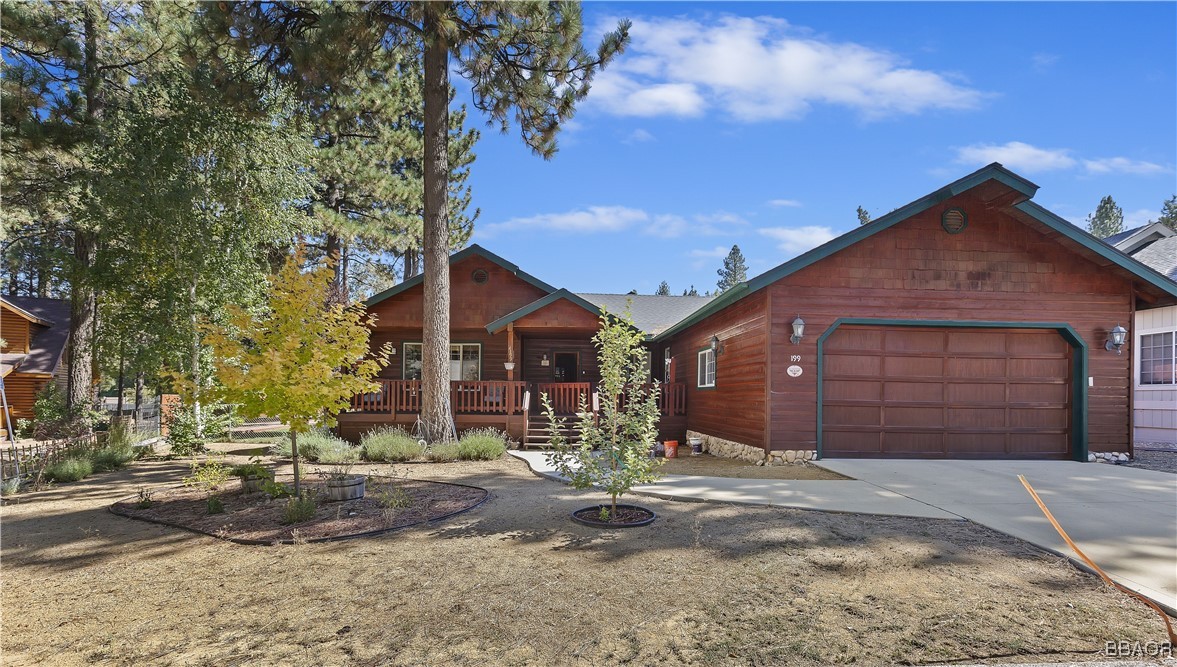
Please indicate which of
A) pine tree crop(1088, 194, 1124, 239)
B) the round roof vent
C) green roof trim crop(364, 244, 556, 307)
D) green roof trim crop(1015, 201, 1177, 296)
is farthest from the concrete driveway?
pine tree crop(1088, 194, 1124, 239)

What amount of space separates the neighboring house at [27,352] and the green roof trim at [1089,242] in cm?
2586

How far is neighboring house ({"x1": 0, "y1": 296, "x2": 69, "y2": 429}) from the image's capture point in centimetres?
1950

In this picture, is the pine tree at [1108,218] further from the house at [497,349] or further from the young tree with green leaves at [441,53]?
the young tree with green leaves at [441,53]

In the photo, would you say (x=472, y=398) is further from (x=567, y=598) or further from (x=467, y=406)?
(x=567, y=598)

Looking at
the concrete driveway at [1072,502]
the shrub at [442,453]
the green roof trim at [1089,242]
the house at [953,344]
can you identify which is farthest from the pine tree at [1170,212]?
the shrub at [442,453]

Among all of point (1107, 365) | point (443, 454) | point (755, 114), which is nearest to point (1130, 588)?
point (1107, 365)

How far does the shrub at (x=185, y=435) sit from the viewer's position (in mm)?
11930

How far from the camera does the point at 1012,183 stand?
9.46m

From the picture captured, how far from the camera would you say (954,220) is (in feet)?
33.6

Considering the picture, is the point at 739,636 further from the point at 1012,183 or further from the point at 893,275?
the point at 1012,183

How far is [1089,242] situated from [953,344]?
2.53m

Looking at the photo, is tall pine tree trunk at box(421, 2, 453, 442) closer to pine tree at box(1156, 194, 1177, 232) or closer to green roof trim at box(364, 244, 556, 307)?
green roof trim at box(364, 244, 556, 307)

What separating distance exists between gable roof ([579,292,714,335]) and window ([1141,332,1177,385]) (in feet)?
33.3

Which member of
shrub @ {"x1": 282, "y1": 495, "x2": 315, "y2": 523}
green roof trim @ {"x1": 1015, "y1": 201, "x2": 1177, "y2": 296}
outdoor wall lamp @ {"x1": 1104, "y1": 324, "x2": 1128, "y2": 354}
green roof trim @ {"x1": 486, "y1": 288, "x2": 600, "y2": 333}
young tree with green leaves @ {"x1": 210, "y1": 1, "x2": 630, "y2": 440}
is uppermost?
young tree with green leaves @ {"x1": 210, "y1": 1, "x2": 630, "y2": 440}
